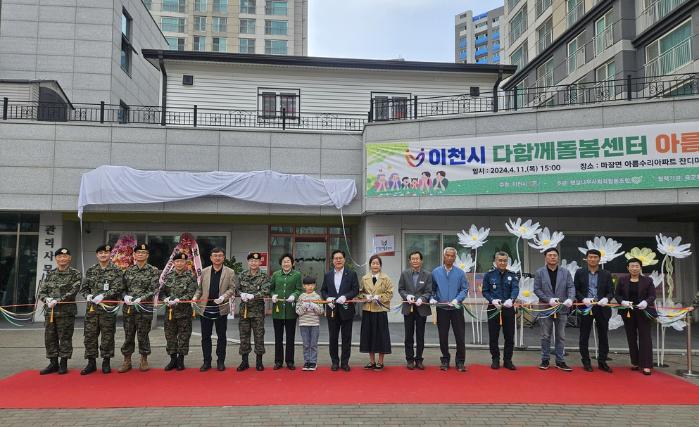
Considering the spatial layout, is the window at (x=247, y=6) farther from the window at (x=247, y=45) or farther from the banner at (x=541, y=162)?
the banner at (x=541, y=162)

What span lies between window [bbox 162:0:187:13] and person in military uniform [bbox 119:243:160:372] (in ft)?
→ 179

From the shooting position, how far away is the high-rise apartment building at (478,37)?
9169 centimetres

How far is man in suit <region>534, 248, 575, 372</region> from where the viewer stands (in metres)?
7.75

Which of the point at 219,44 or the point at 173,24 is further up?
the point at 173,24

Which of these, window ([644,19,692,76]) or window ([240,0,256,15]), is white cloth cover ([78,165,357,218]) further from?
window ([240,0,256,15])

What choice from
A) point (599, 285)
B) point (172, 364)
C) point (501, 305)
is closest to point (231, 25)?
point (172, 364)

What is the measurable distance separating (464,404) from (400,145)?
23.6ft

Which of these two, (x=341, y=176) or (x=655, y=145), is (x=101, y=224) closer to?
(x=341, y=176)

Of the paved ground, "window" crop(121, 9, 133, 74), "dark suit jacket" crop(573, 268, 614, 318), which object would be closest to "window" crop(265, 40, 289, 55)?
"window" crop(121, 9, 133, 74)

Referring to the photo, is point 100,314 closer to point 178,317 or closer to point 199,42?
point 178,317

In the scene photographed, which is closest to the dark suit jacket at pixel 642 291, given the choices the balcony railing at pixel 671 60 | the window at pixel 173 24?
the balcony railing at pixel 671 60

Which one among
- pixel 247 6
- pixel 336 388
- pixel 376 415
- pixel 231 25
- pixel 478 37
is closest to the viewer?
pixel 376 415

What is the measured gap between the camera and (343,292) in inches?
302

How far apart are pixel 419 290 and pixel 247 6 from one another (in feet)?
182
